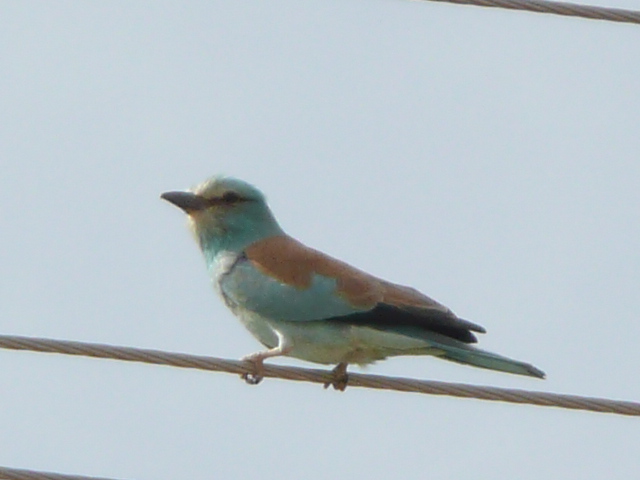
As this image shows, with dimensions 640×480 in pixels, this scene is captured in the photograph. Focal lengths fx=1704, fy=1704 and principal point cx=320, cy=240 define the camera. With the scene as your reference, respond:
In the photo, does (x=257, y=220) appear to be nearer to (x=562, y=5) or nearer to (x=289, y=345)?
(x=289, y=345)

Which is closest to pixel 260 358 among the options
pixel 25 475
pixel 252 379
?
pixel 252 379

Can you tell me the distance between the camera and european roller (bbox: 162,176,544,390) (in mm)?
6191

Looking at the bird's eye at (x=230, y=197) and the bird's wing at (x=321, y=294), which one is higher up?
the bird's eye at (x=230, y=197)

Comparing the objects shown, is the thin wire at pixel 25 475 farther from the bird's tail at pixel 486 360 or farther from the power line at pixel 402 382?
the bird's tail at pixel 486 360

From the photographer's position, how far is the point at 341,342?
6422mm

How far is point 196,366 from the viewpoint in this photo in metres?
5.26

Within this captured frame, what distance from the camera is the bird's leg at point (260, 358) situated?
233 inches

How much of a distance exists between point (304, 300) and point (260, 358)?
0.42 m

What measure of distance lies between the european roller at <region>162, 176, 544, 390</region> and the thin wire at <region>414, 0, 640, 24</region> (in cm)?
120

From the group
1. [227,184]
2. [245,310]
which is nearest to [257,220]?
[227,184]

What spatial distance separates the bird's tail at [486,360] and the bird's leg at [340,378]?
0.39 metres

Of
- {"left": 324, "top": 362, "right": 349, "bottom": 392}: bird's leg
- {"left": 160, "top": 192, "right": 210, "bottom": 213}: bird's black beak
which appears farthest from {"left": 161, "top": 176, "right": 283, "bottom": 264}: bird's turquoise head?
{"left": 324, "top": 362, "right": 349, "bottom": 392}: bird's leg

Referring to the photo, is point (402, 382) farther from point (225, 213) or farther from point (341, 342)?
point (225, 213)

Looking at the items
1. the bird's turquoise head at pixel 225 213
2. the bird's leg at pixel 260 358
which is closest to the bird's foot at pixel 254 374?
the bird's leg at pixel 260 358
